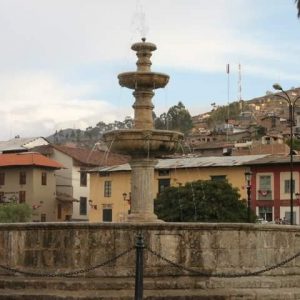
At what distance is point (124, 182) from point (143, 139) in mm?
48634

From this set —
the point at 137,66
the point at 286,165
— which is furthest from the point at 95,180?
the point at 137,66

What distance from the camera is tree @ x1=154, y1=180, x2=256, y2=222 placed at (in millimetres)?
45625

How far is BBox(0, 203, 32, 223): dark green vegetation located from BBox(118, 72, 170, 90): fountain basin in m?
40.2

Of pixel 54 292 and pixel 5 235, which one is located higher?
pixel 5 235

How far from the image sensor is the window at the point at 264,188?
191ft

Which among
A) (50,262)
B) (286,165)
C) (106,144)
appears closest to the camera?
(50,262)

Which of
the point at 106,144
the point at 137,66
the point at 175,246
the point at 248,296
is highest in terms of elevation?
the point at 137,66

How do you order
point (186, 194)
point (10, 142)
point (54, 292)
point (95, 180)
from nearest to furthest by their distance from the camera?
1. point (54, 292)
2. point (186, 194)
3. point (95, 180)
4. point (10, 142)

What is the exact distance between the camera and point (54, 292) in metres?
12.3

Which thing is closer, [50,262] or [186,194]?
[50,262]

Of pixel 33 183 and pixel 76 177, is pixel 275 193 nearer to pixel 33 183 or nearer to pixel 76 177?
pixel 33 183

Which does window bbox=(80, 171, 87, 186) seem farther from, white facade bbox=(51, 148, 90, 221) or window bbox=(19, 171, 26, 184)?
window bbox=(19, 171, 26, 184)

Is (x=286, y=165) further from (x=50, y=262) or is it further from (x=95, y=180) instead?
(x=50, y=262)

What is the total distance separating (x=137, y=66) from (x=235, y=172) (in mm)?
43940
